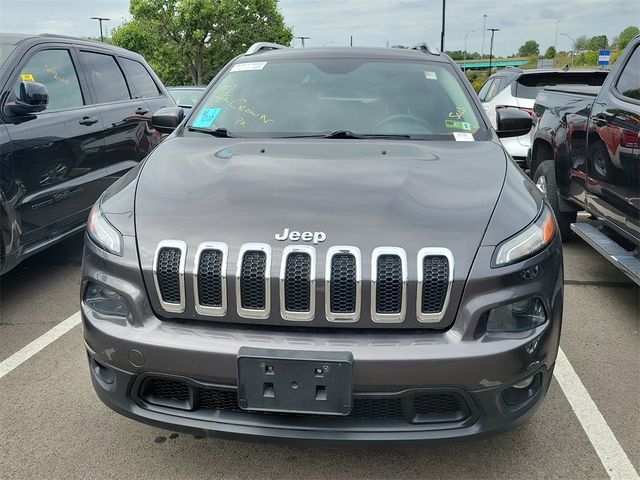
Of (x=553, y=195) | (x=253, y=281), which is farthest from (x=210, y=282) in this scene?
(x=553, y=195)

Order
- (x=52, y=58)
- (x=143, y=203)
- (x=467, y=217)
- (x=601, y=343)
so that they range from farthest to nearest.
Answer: (x=52, y=58) → (x=601, y=343) → (x=143, y=203) → (x=467, y=217)

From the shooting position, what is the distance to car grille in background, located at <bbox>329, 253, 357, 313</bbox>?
205cm

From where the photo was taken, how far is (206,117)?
11.1ft

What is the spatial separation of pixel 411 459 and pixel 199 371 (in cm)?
105

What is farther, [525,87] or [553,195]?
[525,87]

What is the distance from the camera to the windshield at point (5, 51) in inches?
163

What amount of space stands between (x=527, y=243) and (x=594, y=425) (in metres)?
1.14

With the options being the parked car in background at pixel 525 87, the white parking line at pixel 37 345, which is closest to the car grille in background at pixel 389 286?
the white parking line at pixel 37 345

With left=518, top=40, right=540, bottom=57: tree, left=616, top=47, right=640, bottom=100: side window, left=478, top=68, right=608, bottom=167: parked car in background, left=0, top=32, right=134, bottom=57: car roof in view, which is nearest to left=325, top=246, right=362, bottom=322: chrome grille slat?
left=616, top=47, right=640, bottom=100: side window

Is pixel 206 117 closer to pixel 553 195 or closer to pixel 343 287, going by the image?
pixel 343 287

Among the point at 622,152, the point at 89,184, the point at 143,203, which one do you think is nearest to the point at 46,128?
the point at 89,184

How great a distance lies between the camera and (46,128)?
425 cm

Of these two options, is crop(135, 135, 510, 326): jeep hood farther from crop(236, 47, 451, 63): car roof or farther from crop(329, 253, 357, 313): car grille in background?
crop(236, 47, 451, 63): car roof

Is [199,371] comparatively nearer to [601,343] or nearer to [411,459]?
[411,459]
